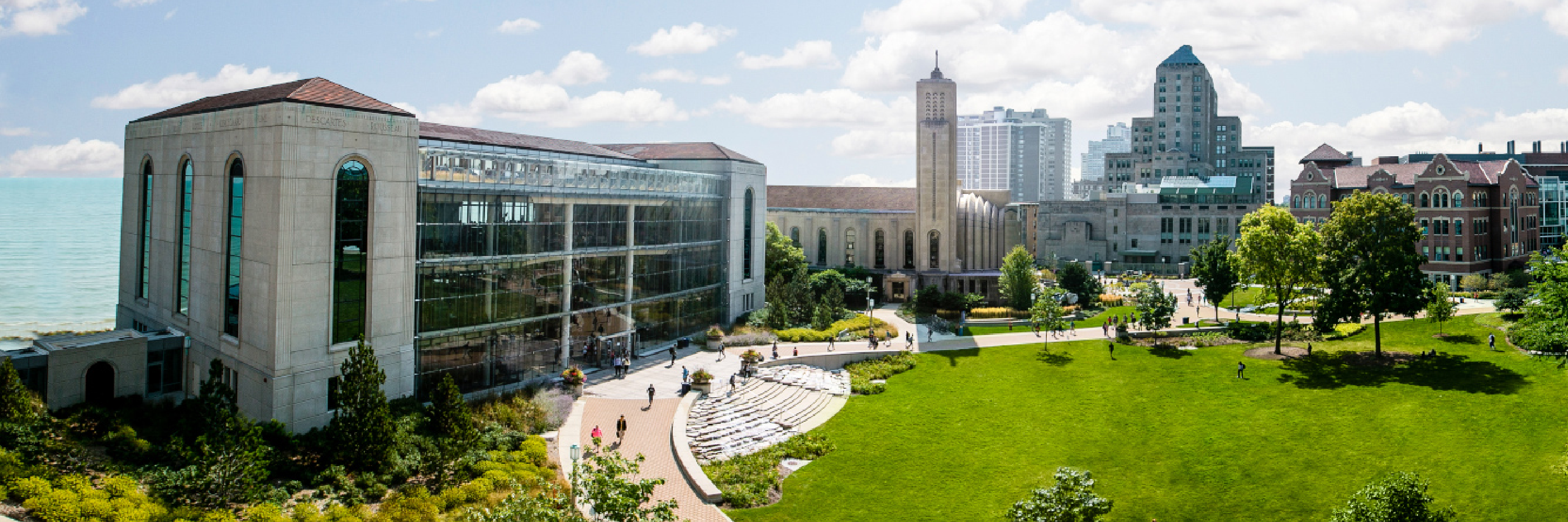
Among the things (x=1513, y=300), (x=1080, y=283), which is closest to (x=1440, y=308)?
(x=1513, y=300)

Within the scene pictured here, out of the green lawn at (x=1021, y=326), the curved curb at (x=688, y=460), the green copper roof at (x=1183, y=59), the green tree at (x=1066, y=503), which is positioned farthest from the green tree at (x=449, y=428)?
the green copper roof at (x=1183, y=59)

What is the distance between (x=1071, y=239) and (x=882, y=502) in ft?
356

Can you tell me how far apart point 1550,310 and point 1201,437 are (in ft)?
51.2

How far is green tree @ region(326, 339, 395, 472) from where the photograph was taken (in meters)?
32.5

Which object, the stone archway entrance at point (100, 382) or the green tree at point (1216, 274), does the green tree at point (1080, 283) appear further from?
the stone archway entrance at point (100, 382)

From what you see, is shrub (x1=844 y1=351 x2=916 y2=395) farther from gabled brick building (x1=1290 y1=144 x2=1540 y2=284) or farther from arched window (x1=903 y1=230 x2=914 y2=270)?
gabled brick building (x1=1290 y1=144 x2=1540 y2=284)

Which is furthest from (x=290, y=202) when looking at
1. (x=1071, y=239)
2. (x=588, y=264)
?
(x=1071, y=239)

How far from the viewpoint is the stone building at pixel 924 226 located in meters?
92.4

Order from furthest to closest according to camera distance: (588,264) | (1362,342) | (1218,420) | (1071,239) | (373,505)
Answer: (1071,239) < (1362,342) < (588,264) < (1218,420) < (373,505)

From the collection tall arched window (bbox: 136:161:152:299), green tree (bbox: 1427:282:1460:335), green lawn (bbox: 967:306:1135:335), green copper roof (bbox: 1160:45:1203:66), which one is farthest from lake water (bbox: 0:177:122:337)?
green copper roof (bbox: 1160:45:1203:66)

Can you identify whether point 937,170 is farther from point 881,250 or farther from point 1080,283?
point 1080,283

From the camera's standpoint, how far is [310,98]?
3697cm

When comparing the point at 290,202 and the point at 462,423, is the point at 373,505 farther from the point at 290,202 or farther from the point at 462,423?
the point at 290,202

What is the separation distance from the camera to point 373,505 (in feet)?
101
